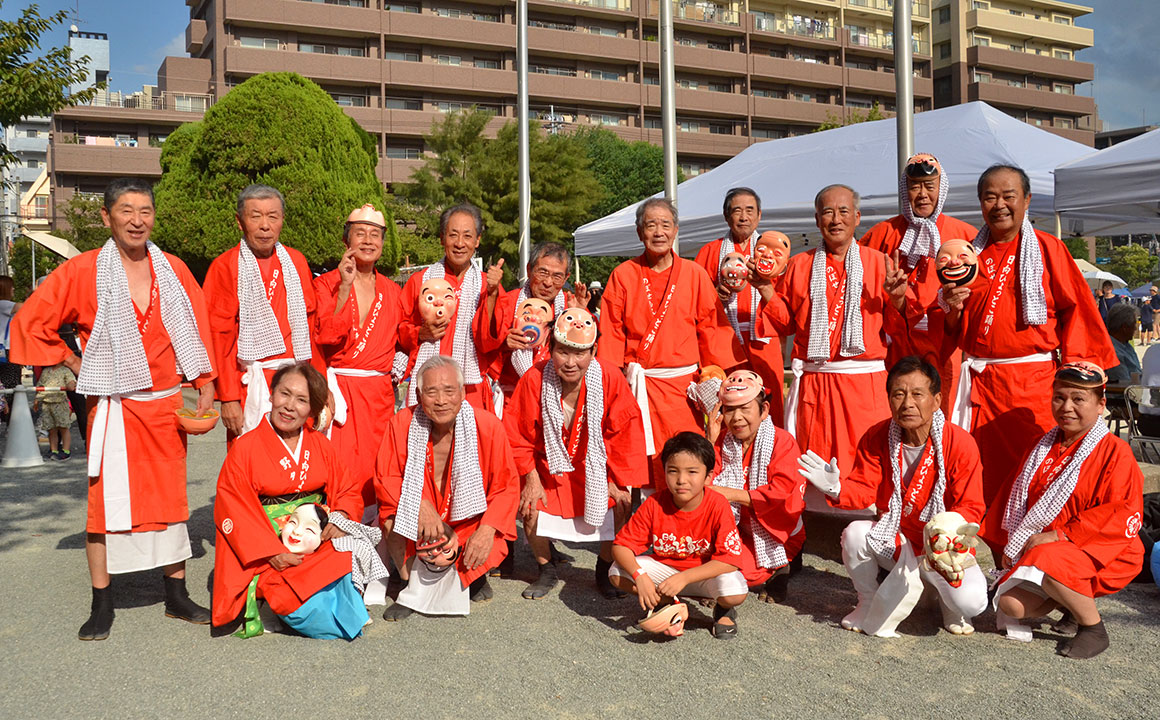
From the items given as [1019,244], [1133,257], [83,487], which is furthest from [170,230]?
[1133,257]

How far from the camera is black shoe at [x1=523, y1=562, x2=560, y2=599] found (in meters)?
4.53

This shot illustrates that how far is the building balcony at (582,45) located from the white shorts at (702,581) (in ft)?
128

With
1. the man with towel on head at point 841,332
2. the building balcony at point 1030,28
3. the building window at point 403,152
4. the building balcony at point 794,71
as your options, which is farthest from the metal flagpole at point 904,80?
the building balcony at point 1030,28

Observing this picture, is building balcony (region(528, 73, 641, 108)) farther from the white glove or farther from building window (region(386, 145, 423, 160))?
the white glove

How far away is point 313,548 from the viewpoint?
3.93m

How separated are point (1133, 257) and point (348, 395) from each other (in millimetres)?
44573

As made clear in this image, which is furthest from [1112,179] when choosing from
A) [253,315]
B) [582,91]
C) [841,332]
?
[582,91]

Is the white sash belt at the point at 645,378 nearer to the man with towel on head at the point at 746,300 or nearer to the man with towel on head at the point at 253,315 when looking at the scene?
the man with towel on head at the point at 746,300

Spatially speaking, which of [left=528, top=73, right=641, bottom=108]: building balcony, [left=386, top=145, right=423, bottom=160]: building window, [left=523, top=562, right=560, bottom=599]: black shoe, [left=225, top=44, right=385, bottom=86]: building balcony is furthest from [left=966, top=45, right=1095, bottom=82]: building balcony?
[left=523, top=562, right=560, bottom=599]: black shoe

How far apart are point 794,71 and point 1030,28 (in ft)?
57.7

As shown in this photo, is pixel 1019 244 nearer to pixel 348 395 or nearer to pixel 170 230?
pixel 348 395

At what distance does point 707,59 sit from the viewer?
44312mm

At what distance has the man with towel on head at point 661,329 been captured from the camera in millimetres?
4918

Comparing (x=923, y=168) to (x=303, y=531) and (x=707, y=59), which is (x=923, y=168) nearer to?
(x=303, y=531)
